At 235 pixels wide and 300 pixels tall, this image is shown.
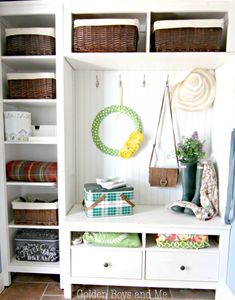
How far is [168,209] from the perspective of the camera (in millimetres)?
1746

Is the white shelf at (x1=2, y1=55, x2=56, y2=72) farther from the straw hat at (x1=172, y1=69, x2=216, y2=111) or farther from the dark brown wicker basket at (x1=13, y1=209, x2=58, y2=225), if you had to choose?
the dark brown wicker basket at (x1=13, y1=209, x2=58, y2=225)

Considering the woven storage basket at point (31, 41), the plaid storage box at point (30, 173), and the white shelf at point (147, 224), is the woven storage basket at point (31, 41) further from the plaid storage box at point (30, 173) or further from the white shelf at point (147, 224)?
the white shelf at point (147, 224)

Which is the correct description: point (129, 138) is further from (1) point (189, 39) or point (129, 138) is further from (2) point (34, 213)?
(2) point (34, 213)

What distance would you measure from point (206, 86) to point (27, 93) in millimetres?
1401

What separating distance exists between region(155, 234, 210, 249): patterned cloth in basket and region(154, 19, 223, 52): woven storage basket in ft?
4.27

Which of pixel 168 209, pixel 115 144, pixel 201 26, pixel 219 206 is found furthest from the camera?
pixel 115 144

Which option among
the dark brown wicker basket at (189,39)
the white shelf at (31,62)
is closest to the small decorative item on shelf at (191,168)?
the dark brown wicker basket at (189,39)

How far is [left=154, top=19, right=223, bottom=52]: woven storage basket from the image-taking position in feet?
4.50

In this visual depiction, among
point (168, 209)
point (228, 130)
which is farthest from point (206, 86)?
point (168, 209)

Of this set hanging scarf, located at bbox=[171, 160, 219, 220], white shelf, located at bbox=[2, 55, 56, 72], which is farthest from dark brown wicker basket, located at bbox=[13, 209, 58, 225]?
white shelf, located at bbox=[2, 55, 56, 72]

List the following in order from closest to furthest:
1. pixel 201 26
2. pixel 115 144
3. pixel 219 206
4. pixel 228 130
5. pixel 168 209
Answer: pixel 201 26, pixel 228 130, pixel 219 206, pixel 168 209, pixel 115 144

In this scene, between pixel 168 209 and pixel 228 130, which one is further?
pixel 168 209

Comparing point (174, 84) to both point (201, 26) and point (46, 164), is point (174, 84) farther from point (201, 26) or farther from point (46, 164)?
point (46, 164)

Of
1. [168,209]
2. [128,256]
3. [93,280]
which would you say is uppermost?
[168,209]
